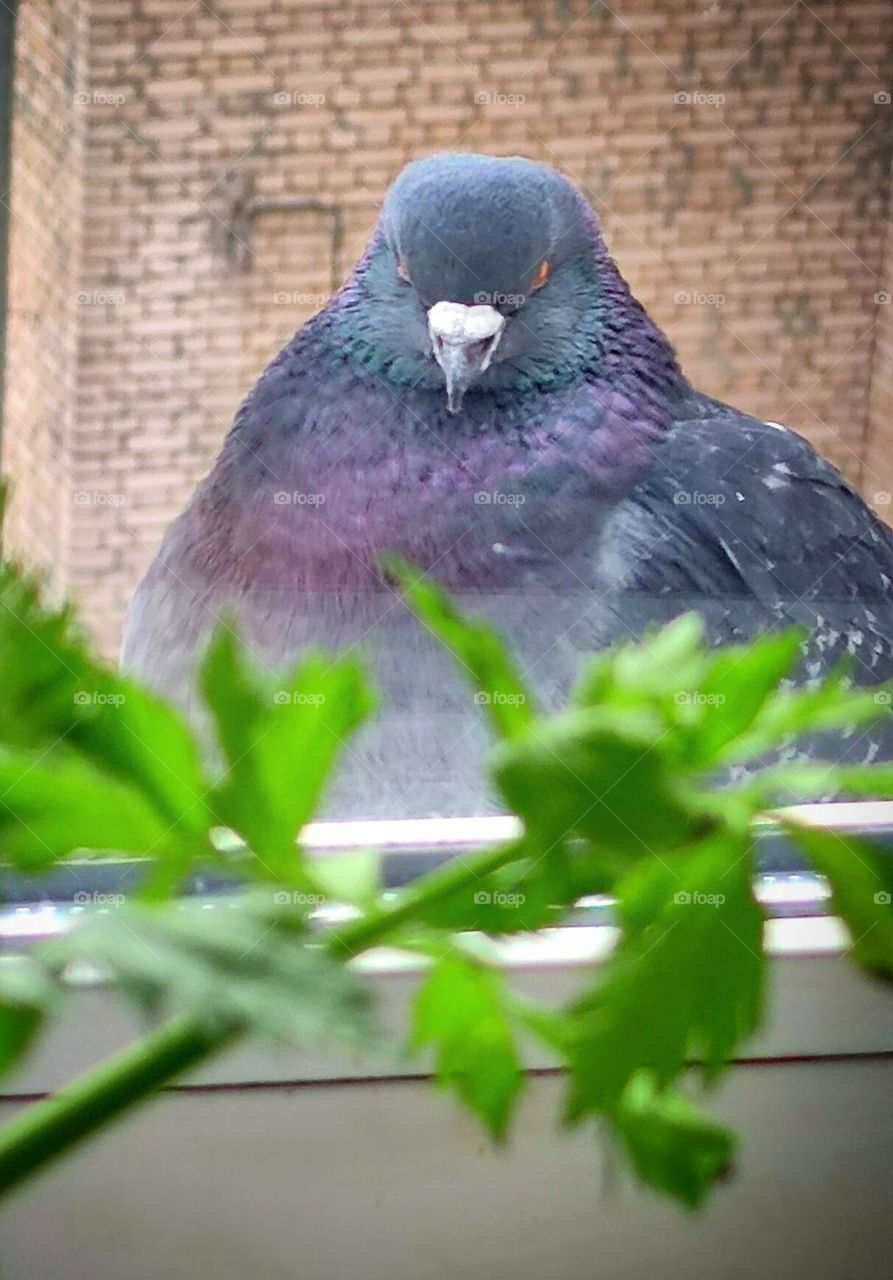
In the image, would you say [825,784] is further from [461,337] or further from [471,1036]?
[461,337]

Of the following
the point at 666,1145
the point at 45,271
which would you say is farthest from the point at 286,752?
the point at 45,271

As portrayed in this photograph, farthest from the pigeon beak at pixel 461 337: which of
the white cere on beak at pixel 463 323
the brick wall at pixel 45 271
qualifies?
the brick wall at pixel 45 271

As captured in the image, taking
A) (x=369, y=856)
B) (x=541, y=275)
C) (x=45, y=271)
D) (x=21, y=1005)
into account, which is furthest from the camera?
(x=541, y=275)

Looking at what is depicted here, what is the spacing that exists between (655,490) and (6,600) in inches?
35.2

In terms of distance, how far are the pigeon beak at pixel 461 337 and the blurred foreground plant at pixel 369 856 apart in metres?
0.68

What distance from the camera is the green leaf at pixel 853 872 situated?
291mm

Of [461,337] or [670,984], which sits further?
[461,337]

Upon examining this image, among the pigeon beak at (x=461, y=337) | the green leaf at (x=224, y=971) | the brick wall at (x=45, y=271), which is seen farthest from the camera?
the pigeon beak at (x=461, y=337)

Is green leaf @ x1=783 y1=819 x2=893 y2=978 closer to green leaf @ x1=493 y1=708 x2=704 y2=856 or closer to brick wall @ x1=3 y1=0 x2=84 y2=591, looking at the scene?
green leaf @ x1=493 y1=708 x2=704 y2=856

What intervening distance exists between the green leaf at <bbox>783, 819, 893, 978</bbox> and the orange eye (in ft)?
2.65

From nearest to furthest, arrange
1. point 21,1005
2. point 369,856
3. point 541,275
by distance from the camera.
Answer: point 21,1005 → point 369,856 → point 541,275

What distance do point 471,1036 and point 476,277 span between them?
0.72m

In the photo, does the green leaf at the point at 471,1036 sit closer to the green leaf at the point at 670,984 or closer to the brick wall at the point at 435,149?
the green leaf at the point at 670,984

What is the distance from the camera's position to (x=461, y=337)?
100 centimetres
